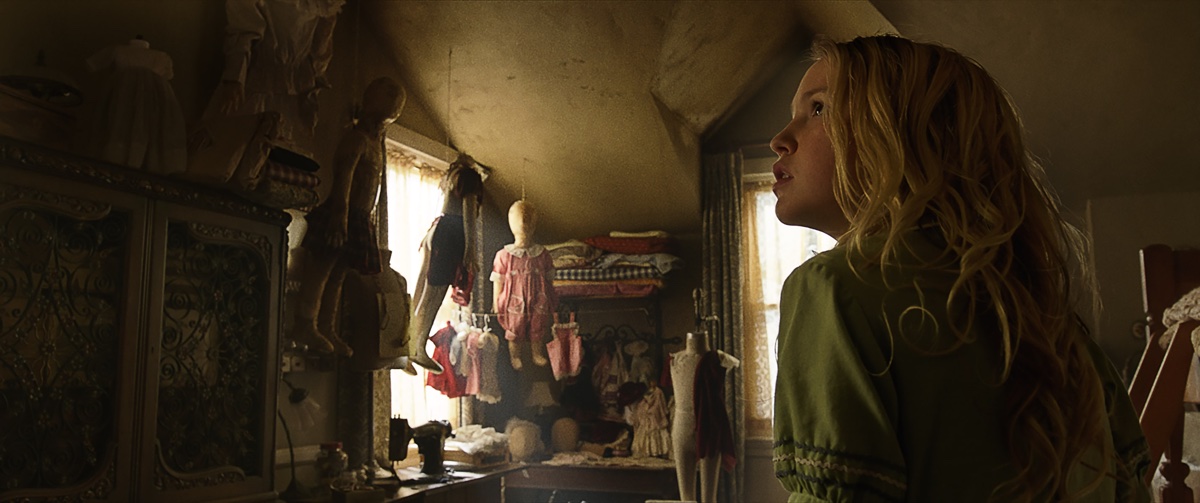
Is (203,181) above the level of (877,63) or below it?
above

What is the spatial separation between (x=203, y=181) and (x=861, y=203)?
256cm

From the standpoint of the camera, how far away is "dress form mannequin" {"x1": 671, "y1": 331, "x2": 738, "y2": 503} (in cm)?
482

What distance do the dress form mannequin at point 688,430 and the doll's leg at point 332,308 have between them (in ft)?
5.98

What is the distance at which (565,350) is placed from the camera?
19.9 feet

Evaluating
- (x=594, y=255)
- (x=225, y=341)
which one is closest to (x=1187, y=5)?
(x=594, y=255)

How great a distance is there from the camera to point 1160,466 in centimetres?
228

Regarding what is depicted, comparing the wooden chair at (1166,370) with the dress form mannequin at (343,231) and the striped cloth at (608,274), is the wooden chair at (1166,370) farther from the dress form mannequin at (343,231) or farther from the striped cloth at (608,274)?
the striped cloth at (608,274)

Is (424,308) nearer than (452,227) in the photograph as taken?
Yes

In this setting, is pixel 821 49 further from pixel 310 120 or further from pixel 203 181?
pixel 310 120

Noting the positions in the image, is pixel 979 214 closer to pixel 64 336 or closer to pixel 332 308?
pixel 64 336

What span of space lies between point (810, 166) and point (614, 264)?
5248 millimetres

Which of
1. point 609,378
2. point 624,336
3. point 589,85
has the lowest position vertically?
point 609,378

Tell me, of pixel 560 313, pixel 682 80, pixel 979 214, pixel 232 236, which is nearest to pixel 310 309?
pixel 232 236

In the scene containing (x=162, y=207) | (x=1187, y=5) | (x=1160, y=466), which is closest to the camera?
(x=1160, y=466)
